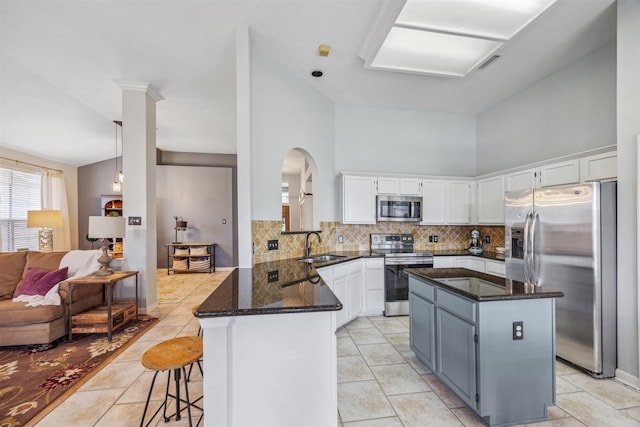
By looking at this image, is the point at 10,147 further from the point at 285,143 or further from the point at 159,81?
the point at 285,143

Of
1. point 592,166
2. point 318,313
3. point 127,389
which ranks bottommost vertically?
point 127,389

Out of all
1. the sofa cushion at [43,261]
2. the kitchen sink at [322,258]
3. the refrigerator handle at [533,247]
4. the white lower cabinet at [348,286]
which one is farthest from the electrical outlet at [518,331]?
the sofa cushion at [43,261]

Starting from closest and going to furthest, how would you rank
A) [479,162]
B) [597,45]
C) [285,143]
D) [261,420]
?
[261,420] → [597,45] → [285,143] → [479,162]

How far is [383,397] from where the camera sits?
213cm

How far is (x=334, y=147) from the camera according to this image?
4.48m

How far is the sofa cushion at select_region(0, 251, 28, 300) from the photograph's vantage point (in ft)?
10.9

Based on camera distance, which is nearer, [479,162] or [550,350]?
[550,350]

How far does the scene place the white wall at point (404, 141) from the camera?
454cm

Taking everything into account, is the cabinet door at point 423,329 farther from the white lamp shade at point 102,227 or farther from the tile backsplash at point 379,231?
the white lamp shade at point 102,227

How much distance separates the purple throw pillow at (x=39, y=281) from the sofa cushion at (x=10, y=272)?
15 cm

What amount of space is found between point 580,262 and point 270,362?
275cm

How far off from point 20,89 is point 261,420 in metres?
5.34

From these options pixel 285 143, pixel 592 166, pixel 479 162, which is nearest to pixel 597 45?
pixel 592 166

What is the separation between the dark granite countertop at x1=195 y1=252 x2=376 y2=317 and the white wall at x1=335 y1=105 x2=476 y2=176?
2.53 meters
